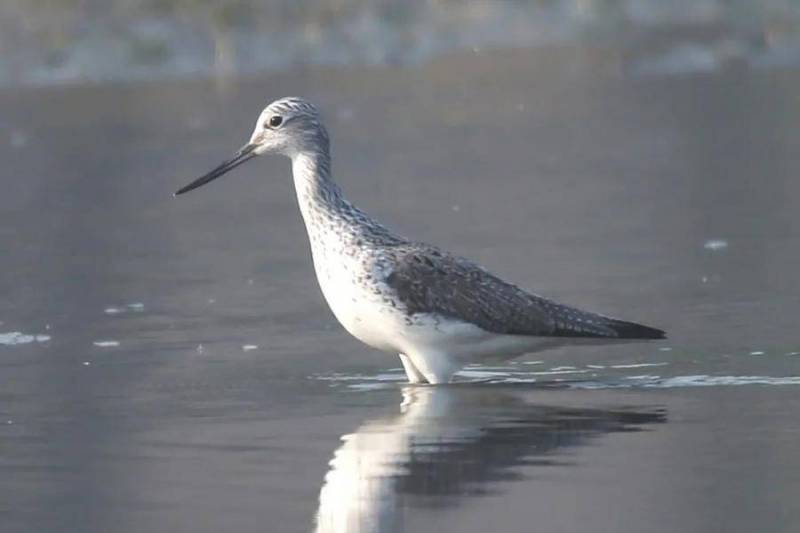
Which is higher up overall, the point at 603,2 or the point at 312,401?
the point at 603,2

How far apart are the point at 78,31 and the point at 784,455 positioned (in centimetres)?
1334

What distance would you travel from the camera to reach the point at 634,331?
8.50m

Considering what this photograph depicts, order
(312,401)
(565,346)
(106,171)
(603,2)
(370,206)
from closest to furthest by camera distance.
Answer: (312,401) < (565,346) < (370,206) < (106,171) < (603,2)

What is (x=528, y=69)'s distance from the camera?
19844 millimetres

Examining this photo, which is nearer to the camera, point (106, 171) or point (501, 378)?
point (501, 378)

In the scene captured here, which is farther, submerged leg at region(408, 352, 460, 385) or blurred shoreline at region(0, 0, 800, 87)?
blurred shoreline at region(0, 0, 800, 87)

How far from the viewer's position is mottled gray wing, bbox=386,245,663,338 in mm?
8602

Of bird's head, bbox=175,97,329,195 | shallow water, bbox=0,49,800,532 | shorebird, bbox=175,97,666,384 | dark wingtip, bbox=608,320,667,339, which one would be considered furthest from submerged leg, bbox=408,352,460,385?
bird's head, bbox=175,97,329,195

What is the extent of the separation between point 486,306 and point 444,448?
4.45 ft

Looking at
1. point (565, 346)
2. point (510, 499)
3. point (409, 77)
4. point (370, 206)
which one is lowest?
point (510, 499)

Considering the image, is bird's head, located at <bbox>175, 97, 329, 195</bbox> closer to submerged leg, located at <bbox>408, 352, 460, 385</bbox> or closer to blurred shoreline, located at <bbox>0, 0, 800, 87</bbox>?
submerged leg, located at <bbox>408, 352, 460, 385</bbox>

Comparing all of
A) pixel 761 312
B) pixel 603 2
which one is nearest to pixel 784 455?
pixel 761 312

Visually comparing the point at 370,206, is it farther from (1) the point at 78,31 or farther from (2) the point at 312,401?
(1) the point at 78,31

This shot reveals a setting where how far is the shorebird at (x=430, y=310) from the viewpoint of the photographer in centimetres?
858
